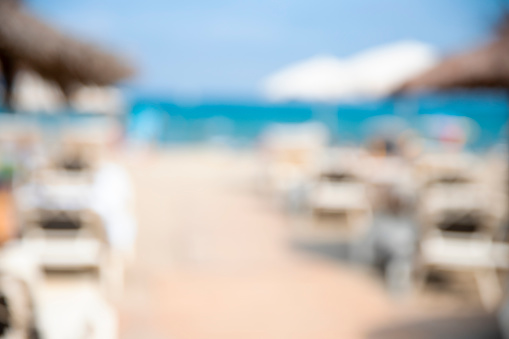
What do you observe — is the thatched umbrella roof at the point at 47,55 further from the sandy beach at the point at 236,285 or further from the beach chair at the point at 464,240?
the beach chair at the point at 464,240

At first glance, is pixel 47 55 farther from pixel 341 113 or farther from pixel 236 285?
pixel 341 113

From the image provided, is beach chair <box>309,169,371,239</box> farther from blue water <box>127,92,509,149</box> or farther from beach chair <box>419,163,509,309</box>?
blue water <box>127,92,509,149</box>

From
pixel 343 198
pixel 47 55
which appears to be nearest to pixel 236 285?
pixel 47 55

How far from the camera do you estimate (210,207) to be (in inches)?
297

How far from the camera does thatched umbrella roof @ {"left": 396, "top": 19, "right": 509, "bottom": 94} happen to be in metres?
4.38

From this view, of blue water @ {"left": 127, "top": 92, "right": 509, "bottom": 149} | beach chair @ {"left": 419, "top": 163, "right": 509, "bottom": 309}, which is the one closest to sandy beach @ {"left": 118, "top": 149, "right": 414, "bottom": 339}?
beach chair @ {"left": 419, "top": 163, "right": 509, "bottom": 309}

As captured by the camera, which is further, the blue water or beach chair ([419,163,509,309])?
the blue water

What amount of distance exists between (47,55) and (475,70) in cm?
405

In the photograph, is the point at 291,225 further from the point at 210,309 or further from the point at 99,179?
the point at 210,309

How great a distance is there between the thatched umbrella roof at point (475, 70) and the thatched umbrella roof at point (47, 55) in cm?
342

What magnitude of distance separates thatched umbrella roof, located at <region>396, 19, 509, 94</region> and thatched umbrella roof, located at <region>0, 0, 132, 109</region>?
3.42m

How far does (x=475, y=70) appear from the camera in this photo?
190 inches

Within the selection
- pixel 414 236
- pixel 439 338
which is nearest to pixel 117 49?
pixel 414 236

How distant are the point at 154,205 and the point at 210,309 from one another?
428 cm
